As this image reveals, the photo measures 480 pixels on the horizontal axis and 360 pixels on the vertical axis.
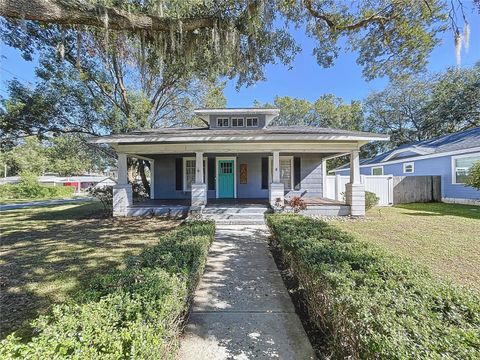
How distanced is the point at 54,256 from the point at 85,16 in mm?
4932

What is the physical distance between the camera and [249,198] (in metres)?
12.5

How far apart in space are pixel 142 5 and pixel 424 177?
53.1 feet

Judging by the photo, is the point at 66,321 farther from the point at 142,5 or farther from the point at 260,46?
the point at 142,5

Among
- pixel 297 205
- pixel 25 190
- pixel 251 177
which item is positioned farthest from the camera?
pixel 25 190

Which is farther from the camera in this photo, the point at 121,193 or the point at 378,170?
the point at 378,170

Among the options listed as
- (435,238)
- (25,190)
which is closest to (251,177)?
(435,238)

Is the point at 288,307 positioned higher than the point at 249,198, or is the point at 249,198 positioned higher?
the point at 249,198

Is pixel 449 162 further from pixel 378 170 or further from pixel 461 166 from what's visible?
pixel 378 170

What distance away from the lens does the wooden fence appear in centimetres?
1340

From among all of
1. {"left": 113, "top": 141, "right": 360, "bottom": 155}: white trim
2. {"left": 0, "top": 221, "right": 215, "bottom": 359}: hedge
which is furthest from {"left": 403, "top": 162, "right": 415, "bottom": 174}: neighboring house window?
{"left": 0, "top": 221, "right": 215, "bottom": 359}: hedge

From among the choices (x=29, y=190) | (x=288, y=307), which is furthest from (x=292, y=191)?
(x=29, y=190)

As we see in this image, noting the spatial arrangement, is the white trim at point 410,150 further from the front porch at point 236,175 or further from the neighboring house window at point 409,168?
the front porch at point 236,175

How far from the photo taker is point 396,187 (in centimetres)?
1361

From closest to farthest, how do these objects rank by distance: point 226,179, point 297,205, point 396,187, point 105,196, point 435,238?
point 435,238 → point 297,205 → point 105,196 → point 226,179 → point 396,187
